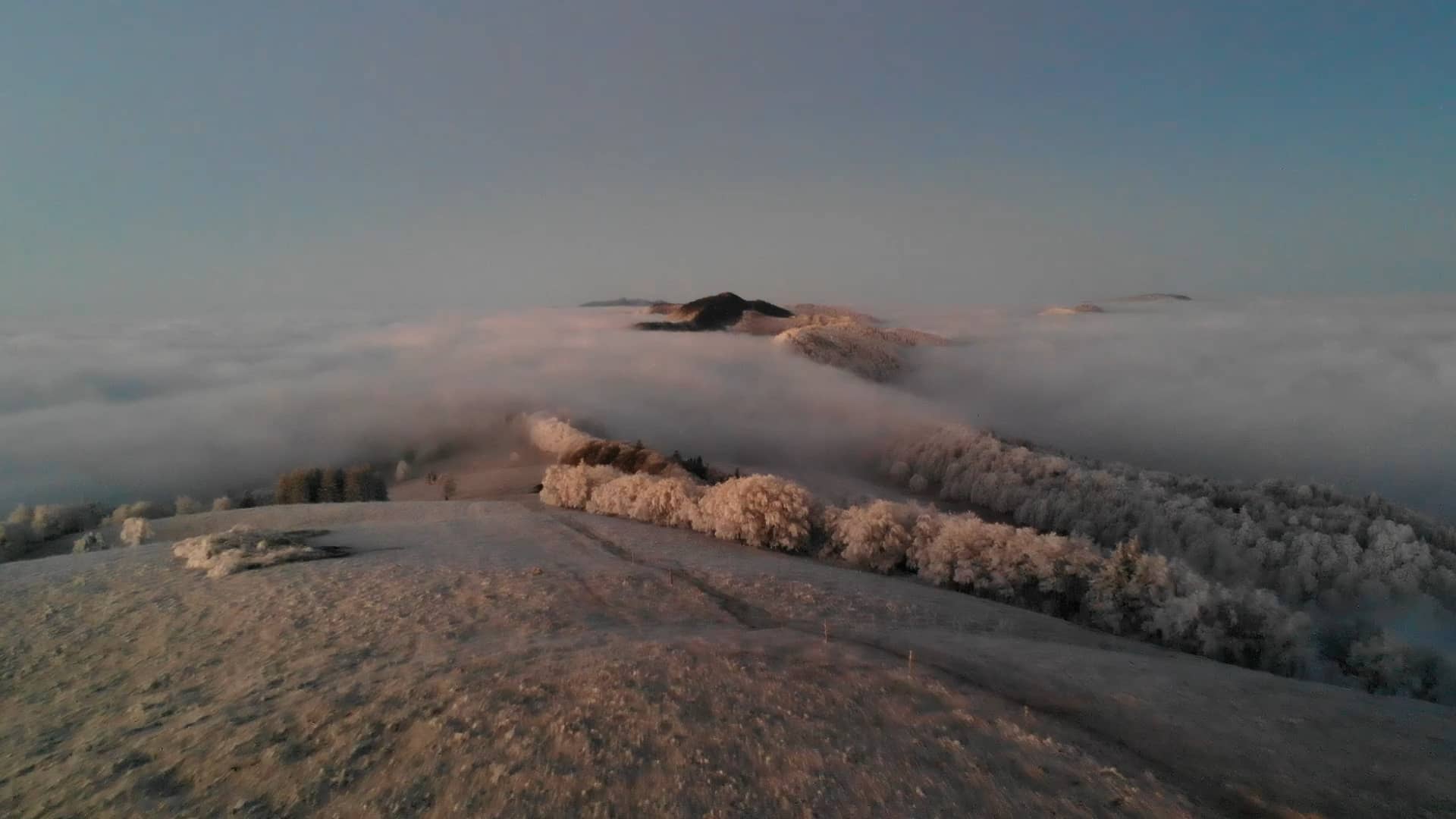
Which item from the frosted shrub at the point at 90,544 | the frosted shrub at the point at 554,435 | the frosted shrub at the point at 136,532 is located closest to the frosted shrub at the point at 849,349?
the frosted shrub at the point at 554,435

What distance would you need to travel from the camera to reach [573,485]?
25.1 metres

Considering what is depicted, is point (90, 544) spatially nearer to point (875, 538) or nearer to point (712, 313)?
point (875, 538)

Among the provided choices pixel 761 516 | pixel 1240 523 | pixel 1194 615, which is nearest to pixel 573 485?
pixel 761 516

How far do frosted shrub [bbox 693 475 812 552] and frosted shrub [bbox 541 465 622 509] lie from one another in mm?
6373

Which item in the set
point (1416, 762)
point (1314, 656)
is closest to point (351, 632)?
point (1416, 762)

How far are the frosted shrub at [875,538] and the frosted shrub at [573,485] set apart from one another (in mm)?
10210

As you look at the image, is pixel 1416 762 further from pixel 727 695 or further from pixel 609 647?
pixel 609 647

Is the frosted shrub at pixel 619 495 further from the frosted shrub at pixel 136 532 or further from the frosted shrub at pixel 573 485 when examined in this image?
the frosted shrub at pixel 136 532

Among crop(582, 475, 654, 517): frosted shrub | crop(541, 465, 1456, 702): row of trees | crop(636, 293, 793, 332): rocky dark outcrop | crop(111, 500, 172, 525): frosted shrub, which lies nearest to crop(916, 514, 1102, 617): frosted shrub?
crop(541, 465, 1456, 702): row of trees

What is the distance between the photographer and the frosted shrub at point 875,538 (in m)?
17.2

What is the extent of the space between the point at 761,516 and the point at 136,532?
16679 millimetres

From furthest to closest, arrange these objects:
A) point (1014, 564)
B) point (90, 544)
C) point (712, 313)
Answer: point (712, 313)
point (90, 544)
point (1014, 564)

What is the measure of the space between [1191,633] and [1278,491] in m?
23.9

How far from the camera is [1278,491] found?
30312 millimetres
